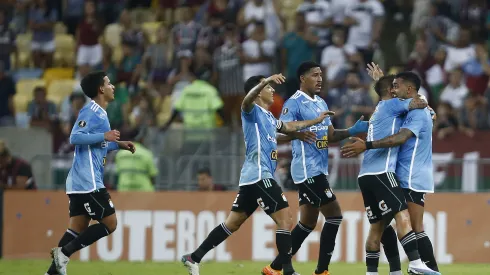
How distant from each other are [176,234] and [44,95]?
18.8 ft

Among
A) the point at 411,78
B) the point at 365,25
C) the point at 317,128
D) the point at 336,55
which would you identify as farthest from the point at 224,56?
the point at 411,78

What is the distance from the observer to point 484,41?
2245 cm

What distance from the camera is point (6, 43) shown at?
26.4 metres

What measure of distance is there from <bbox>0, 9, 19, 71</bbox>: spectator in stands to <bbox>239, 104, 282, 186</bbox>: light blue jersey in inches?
526

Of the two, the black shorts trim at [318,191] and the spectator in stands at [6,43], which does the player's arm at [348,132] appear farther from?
the spectator in stands at [6,43]

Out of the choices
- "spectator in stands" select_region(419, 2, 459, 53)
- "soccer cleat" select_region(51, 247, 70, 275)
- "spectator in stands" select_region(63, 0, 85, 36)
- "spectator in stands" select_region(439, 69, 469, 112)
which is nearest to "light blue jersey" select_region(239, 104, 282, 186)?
"soccer cleat" select_region(51, 247, 70, 275)

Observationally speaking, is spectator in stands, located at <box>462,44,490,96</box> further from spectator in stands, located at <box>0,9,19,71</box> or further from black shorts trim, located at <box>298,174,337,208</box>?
spectator in stands, located at <box>0,9,19,71</box>

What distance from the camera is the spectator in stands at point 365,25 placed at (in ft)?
74.6

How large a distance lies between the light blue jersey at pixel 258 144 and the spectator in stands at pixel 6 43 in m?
13.4

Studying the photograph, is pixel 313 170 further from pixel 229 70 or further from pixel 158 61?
pixel 158 61

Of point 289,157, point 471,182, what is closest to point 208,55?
point 289,157

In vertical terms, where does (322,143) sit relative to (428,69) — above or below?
below

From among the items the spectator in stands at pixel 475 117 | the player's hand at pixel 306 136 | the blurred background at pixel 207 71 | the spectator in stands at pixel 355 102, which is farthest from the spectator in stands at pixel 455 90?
the player's hand at pixel 306 136

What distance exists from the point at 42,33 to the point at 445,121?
1073cm
